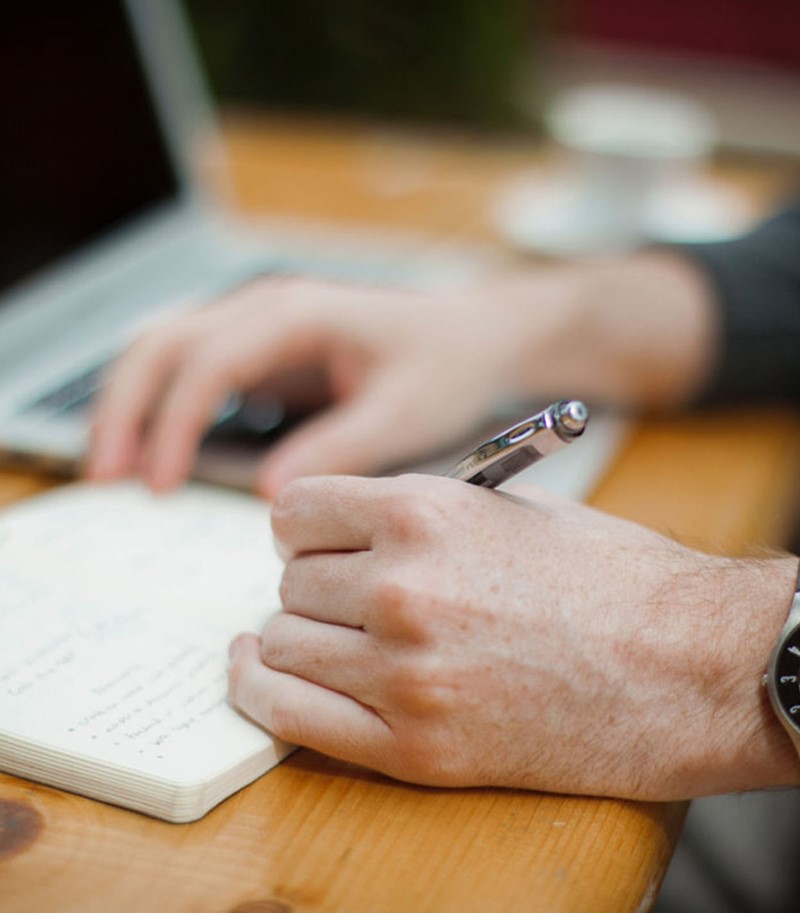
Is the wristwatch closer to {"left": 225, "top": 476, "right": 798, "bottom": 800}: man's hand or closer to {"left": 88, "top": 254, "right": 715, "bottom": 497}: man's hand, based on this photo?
{"left": 225, "top": 476, "right": 798, "bottom": 800}: man's hand

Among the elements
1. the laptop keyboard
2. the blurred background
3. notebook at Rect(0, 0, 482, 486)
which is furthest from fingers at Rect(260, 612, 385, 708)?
the blurred background

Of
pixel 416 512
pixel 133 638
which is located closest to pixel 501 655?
pixel 416 512

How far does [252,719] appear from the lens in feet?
1.60

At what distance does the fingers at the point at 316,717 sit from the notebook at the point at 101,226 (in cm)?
24

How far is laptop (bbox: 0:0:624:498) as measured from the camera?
0.78 m

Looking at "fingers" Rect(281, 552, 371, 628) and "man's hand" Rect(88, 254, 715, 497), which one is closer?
"fingers" Rect(281, 552, 371, 628)

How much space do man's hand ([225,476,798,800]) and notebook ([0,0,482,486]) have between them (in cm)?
23

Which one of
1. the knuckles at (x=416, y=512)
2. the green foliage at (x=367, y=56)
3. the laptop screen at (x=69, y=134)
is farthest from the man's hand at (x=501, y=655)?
the green foliage at (x=367, y=56)

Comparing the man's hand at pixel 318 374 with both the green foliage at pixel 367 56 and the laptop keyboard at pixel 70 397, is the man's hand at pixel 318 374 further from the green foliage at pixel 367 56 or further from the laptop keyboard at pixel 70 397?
the green foliage at pixel 367 56

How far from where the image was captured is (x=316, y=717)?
18.5 inches

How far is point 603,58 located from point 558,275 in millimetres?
1666

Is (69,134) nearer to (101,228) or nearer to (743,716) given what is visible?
(101,228)

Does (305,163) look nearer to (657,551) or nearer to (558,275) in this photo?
(558,275)

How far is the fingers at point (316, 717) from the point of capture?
47cm
